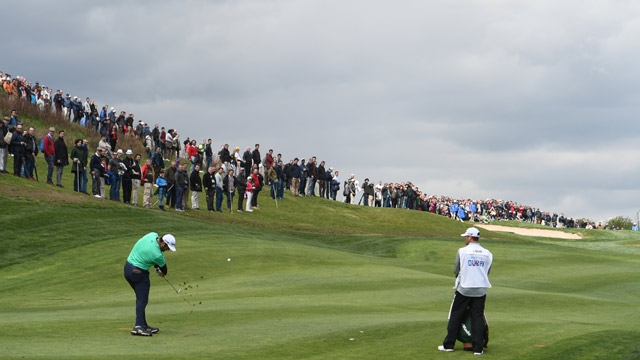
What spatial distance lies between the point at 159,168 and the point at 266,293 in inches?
1061

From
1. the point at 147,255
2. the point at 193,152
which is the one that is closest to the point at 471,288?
the point at 147,255

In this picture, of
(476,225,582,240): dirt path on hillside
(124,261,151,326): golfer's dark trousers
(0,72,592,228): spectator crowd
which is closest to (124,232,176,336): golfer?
(124,261,151,326): golfer's dark trousers

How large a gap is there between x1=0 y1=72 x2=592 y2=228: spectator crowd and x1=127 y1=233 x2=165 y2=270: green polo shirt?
24.2 m

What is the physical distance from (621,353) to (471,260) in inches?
124

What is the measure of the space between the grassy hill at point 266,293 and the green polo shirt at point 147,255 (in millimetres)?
1476

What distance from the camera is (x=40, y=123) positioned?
59750mm

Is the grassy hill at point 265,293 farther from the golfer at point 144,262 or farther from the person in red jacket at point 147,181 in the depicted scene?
the person in red jacket at point 147,181

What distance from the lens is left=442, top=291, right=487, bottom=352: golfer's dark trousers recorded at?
13.8 metres

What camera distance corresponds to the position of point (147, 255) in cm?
1538

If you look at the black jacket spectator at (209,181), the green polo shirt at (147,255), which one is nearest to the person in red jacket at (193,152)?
the black jacket spectator at (209,181)

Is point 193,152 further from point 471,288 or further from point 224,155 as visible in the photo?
point 471,288

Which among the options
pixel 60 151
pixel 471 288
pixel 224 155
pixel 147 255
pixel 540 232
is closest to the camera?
pixel 471 288

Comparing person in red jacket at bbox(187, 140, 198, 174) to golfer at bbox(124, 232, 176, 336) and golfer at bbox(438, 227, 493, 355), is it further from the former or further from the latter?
golfer at bbox(438, 227, 493, 355)

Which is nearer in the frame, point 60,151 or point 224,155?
point 60,151
